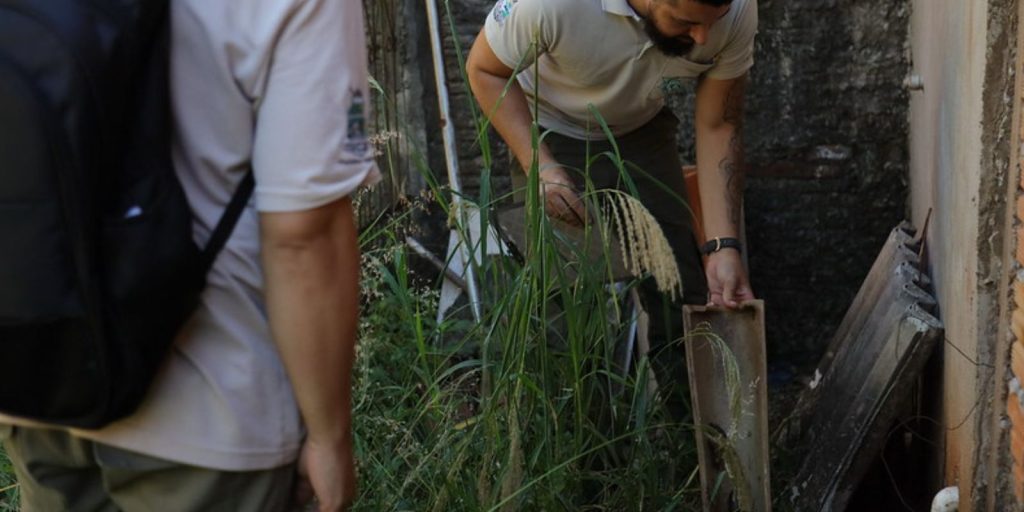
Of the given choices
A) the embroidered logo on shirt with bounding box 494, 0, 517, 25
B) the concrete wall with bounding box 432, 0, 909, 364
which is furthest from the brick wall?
the concrete wall with bounding box 432, 0, 909, 364

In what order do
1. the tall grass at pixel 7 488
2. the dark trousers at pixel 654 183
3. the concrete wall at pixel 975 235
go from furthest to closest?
1. the dark trousers at pixel 654 183
2. the tall grass at pixel 7 488
3. the concrete wall at pixel 975 235

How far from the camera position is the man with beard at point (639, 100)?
379 centimetres

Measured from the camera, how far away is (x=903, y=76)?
5.31 m

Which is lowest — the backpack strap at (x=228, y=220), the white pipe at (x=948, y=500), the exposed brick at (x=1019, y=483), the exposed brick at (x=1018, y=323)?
the white pipe at (x=948, y=500)

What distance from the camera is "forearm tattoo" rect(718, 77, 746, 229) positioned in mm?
4008

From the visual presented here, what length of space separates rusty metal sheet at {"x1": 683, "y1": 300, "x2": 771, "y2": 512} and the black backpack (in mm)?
1890

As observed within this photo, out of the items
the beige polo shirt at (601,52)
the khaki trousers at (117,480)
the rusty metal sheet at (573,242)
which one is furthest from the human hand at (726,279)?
the khaki trousers at (117,480)

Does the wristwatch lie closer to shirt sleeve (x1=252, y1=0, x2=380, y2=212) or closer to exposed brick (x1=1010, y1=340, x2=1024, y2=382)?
exposed brick (x1=1010, y1=340, x2=1024, y2=382)

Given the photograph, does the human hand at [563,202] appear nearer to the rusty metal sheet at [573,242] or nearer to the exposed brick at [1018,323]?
the rusty metal sheet at [573,242]

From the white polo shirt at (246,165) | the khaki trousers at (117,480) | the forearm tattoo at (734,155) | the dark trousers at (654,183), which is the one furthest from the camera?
the dark trousers at (654,183)

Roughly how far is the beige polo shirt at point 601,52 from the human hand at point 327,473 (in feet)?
6.66

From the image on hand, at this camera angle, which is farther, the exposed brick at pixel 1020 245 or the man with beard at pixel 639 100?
the man with beard at pixel 639 100

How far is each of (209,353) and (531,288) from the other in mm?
1501

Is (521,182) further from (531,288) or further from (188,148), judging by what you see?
(188,148)
